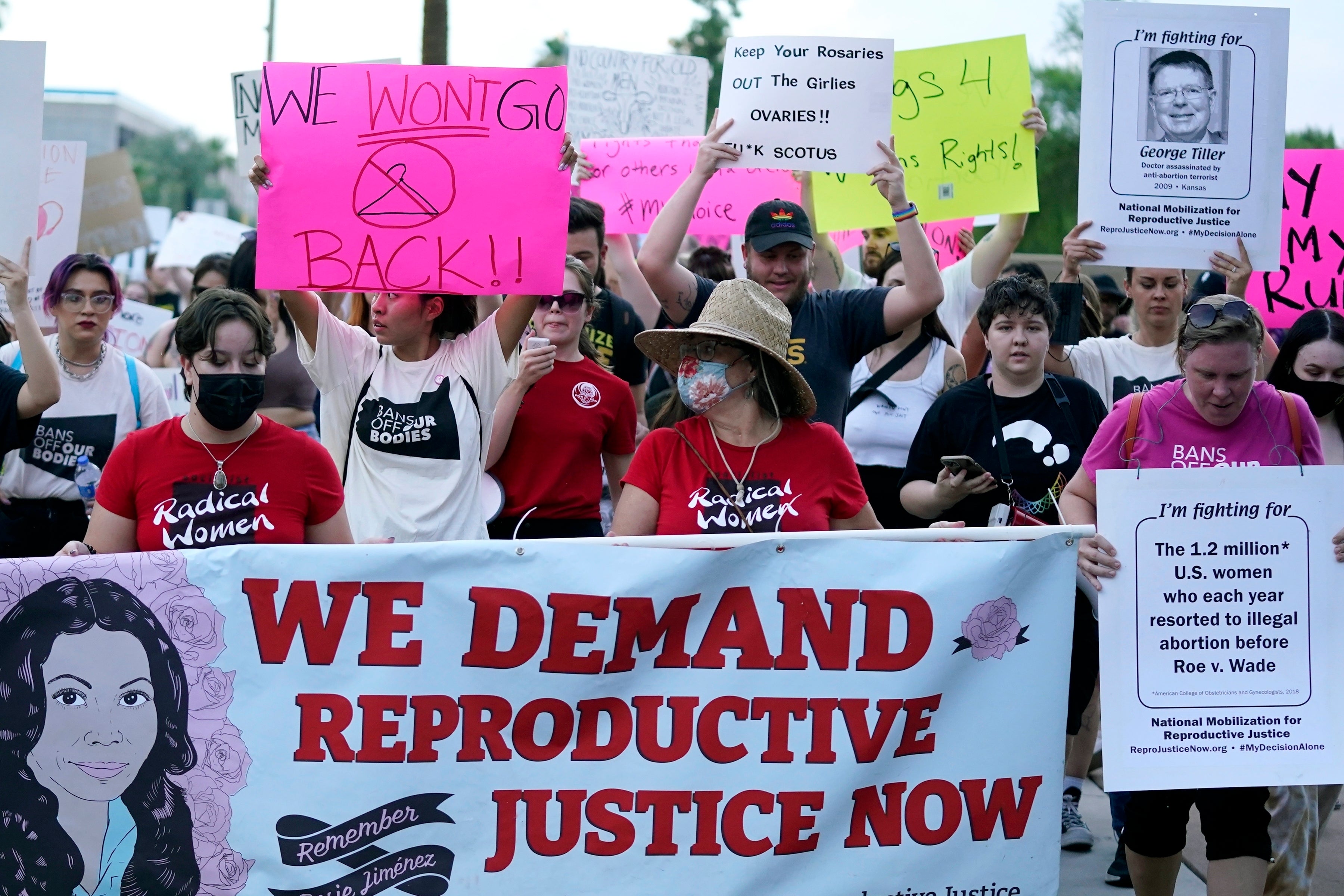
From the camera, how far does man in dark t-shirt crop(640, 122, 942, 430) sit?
484 cm

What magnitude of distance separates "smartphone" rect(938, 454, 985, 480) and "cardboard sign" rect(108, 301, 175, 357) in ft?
19.7

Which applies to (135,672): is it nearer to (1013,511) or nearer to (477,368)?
(477,368)

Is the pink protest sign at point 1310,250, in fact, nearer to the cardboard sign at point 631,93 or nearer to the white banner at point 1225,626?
the white banner at point 1225,626

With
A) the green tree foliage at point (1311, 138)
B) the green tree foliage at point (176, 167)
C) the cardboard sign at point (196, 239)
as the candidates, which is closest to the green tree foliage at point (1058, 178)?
the green tree foliage at point (1311, 138)

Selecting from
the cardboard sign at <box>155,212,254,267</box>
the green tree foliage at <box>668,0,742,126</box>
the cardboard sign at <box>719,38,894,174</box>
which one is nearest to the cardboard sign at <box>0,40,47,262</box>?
the cardboard sign at <box>719,38,894,174</box>

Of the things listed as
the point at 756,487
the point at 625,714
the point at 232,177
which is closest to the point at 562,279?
the point at 756,487

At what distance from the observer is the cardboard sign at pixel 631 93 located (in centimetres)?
888

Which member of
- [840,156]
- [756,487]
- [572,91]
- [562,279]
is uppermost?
[572,91]

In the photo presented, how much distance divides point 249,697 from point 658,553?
1.07 meters

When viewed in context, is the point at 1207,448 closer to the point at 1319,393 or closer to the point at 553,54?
the point at 1319,393

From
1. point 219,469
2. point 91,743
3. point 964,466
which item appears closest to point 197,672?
point 91,743

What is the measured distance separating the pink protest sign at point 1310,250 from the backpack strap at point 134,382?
14.6ft

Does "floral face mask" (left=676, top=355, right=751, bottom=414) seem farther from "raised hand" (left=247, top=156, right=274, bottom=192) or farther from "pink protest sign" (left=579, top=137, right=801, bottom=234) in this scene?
"pink protest sign" (left=579, top=137, right=801, bottom=234)

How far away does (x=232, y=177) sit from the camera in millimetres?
130500
